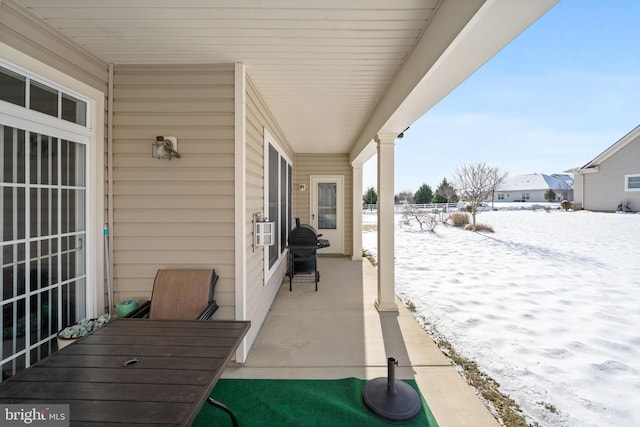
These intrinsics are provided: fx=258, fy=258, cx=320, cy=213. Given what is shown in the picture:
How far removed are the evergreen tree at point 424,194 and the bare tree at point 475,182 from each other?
43.6ft

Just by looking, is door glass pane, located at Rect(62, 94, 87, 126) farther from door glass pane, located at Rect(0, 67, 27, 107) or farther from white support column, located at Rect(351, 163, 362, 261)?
white support column, located at Rect(351, 163, 362, 261)

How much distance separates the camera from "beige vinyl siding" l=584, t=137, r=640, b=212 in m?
12.8

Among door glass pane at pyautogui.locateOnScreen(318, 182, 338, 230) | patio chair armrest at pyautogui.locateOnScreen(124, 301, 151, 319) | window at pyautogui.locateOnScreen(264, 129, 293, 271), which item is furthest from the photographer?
door glass pane at pyautogui.locateOnScreen(318, 182, 338, 230)

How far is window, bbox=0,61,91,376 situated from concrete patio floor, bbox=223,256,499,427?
142 cm

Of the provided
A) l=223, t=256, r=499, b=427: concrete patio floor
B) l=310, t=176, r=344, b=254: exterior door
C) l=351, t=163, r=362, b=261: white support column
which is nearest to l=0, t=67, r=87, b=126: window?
l=223, t=256, r=499, b=427: concrete patio floor

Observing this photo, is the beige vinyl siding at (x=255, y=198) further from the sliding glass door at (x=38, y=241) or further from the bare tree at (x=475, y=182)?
the bare tree at (x=475, y=182)

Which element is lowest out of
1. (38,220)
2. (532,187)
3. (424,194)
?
(38,220)

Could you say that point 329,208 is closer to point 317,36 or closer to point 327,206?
point 327,206

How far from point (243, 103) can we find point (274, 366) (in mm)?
2418

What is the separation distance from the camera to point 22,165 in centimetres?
173

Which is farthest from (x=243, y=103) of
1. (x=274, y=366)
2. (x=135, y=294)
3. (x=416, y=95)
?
(x=274, y=366)

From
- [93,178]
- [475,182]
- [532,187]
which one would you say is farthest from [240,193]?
[532,187]

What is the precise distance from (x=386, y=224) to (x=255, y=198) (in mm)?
1817

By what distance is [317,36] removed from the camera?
197 centimetres
